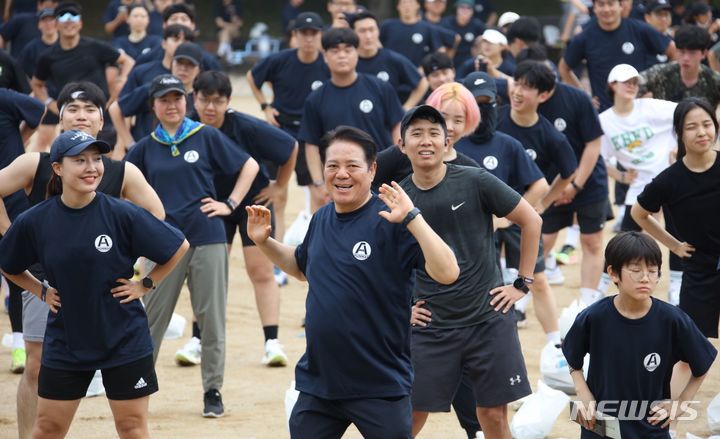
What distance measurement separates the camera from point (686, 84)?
35.2 feet

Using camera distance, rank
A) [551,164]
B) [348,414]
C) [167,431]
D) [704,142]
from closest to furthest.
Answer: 1. [348,414]
2. [704,142]
3. [167,431]
4. [551,164]

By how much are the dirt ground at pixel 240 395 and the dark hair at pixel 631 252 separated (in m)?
2.03

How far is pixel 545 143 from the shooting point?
8648mm

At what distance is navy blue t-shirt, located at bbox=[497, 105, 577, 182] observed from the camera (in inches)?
340

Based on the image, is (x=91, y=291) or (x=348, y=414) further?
(x=91, y=291)

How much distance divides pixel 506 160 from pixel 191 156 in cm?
203

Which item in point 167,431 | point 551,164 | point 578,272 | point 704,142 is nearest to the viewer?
point 704,142

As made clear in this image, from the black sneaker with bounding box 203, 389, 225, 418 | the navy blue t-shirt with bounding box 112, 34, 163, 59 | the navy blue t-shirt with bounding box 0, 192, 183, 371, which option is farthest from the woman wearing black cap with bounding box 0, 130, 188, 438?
the navy blue t-shirt with bounding box 112, 34, 163, 59

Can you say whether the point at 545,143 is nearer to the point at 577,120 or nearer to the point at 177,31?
the point at 577,120

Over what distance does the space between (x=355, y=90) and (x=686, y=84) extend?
2.98m

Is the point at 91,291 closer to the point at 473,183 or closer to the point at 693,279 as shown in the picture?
the point at 473,183

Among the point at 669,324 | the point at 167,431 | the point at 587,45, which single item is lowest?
the point at 167,431

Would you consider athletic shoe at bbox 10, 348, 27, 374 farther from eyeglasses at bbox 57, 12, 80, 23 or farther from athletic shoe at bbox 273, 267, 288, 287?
eyeglasses at bbox 57, 12, 80, 23

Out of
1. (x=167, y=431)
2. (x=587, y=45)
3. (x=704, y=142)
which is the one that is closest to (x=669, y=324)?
(x=704, y=142)
